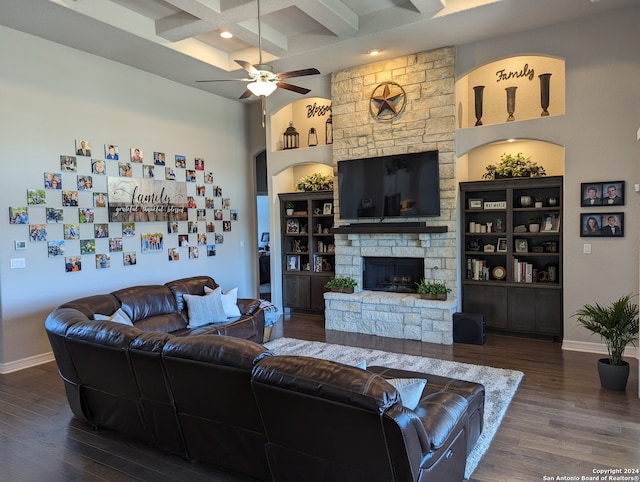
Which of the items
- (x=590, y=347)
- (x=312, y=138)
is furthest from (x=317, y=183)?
(x=590, y=347)

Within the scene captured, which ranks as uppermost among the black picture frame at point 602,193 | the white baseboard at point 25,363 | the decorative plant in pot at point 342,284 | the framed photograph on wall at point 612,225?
the black picture frame at point 602,193

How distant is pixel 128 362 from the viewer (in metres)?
2.83

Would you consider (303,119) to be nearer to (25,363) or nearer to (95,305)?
(95,305)

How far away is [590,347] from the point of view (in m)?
5.10

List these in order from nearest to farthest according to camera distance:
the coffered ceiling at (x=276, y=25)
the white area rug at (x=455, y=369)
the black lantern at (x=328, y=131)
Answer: the white area rug at (x=455, y=369) → the coffered ceiling at (x=276, y=25) → the black lantern at (x=328, y=131)

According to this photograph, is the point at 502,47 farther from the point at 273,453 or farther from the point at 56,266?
the point at 56,266

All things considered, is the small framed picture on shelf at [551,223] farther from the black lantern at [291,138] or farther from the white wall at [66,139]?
the white wall at [66,139]

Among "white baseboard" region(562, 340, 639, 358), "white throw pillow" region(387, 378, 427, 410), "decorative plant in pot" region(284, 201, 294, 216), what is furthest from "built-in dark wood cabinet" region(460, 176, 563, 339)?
"white throw pillow" region(387, 378, 427, 410)

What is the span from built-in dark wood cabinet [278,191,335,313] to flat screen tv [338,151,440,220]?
→ 0.75m

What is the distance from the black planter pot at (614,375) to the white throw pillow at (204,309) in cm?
394

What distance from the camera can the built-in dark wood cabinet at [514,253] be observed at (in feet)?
18.3

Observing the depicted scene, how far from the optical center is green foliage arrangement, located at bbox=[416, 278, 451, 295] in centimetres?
573

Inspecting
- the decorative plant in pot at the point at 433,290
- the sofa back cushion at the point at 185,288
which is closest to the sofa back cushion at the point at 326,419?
the sofa back cushion at the point at 185,288

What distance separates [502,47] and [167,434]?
18.1ft
